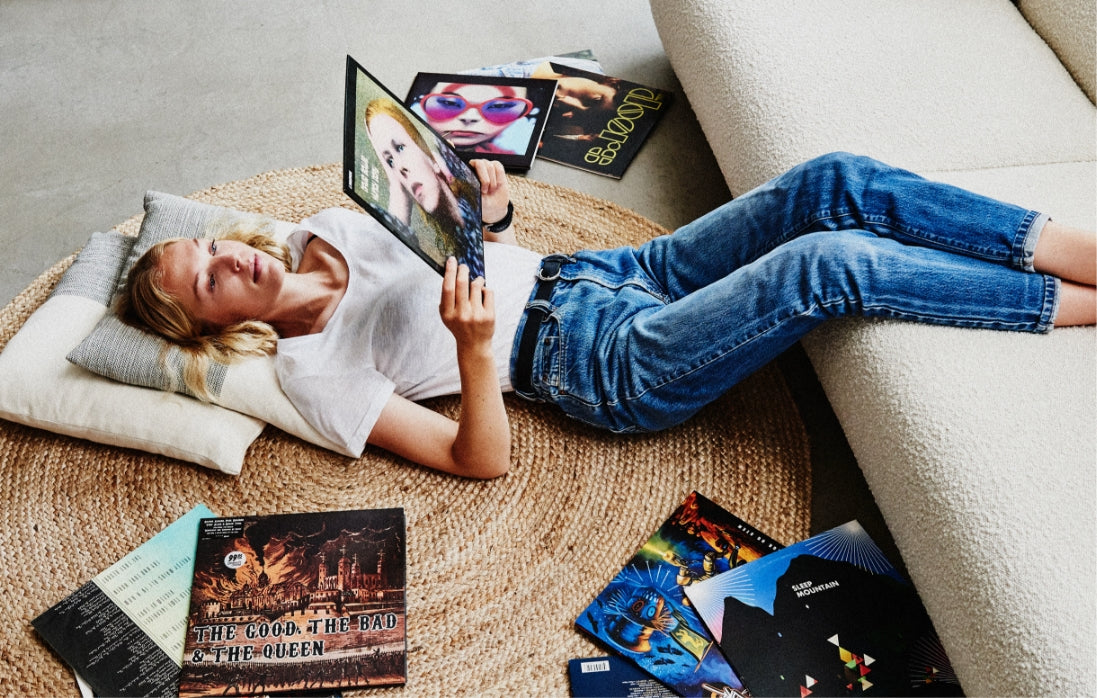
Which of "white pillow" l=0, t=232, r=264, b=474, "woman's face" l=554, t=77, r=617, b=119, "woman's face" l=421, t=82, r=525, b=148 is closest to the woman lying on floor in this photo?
"white pillow" l=0, t=232, r=264, b=474

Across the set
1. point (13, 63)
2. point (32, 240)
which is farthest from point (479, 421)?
point (13, 63)

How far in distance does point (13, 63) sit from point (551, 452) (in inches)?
69.3

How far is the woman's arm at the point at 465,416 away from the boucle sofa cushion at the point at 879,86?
59 cm

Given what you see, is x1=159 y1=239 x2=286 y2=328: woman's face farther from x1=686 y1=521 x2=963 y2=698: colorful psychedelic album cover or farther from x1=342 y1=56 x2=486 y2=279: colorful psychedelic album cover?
x1=686 y1=521 x2=963 y2=698: colorful psychedelic album cover

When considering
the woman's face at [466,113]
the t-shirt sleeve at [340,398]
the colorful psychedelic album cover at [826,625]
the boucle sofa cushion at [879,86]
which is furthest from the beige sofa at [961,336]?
the t-shirt sleeve at [340,398]

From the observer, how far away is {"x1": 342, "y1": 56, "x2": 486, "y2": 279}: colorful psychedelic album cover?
1.06 m

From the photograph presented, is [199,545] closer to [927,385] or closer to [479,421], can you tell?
[479,421]

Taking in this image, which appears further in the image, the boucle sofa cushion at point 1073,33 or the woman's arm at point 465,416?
the boucle sofa cushion at point 1073,33

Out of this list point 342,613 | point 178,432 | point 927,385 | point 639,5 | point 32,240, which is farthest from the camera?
point 639,5

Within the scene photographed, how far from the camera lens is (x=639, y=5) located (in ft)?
7.55

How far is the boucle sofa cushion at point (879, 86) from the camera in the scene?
1.44 m

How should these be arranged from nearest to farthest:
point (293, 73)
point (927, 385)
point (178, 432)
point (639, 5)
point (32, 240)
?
point (927, 385), point (178, 432), point (32, 240), point (293, 73), point (639, 5)

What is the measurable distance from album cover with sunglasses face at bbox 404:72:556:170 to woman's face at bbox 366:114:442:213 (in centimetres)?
66

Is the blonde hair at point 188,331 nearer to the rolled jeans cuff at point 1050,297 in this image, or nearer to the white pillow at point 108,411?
the white pillow at point 108,411
